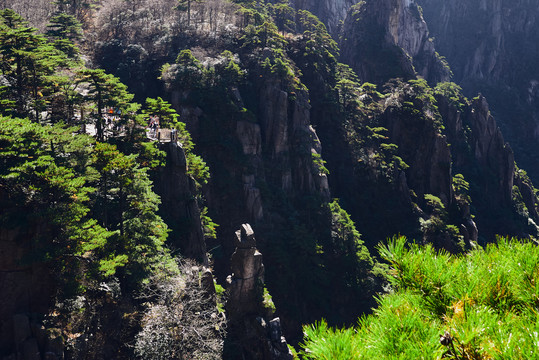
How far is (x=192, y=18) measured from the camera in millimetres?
57250

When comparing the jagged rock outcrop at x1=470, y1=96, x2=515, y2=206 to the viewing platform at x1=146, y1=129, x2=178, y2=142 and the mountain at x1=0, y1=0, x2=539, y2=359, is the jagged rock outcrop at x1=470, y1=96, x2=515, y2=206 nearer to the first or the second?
the mountain at x1=0, y1=0, x2=539, y2=359

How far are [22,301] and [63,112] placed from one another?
14.1 m

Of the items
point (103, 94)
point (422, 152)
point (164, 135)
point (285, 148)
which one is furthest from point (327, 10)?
point (103, 94)

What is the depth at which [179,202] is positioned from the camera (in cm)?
2764

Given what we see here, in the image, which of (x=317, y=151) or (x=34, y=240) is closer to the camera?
(x=34, y=240)

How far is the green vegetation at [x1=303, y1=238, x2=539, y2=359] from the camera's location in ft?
7.85

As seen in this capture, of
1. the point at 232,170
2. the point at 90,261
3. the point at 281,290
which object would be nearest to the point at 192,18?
the point at 232,170

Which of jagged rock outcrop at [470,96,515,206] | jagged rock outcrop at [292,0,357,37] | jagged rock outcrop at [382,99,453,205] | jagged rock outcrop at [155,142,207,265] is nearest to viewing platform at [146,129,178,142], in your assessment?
jagged rock outcrop at [155,142,207,265]

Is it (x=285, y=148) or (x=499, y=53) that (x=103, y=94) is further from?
(x=499, y=53)

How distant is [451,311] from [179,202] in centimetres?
2651

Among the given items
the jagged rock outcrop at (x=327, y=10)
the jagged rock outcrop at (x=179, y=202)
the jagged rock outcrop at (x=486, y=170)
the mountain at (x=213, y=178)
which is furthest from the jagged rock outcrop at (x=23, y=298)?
the jagged rock outcrop at (x=327, y=10)

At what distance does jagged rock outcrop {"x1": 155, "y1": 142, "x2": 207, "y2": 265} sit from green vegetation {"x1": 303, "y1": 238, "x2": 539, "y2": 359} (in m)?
25.0

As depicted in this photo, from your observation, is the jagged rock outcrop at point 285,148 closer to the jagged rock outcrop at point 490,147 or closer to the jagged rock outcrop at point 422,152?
the jagged rock outcrop at point 422,152

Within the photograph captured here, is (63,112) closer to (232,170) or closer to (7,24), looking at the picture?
(7,24)
